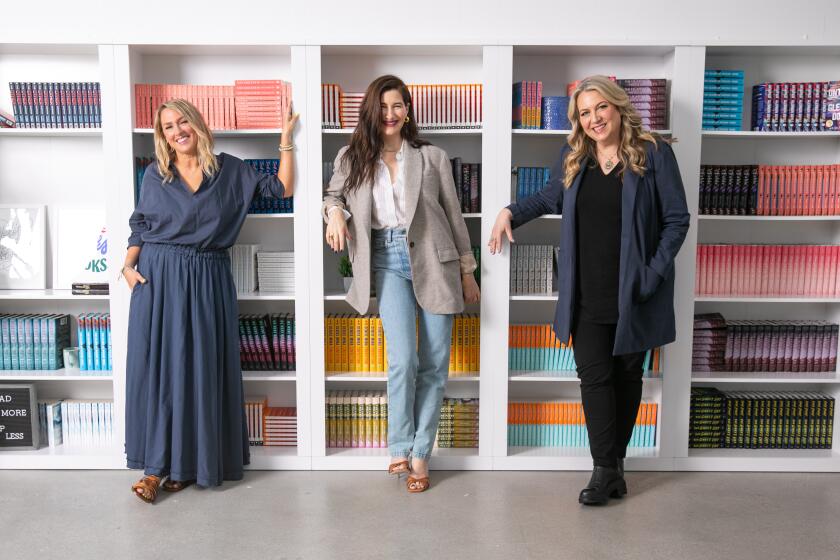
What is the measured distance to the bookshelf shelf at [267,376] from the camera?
350cm

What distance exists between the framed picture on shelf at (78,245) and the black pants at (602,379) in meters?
2.49

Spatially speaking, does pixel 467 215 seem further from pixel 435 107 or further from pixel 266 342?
pixel 266 342

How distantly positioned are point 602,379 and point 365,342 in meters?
1.18

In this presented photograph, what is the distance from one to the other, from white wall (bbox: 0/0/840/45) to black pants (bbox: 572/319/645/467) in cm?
161

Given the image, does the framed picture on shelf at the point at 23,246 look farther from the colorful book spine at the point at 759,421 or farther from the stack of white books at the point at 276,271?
the colorful book spine at the point at 759,421

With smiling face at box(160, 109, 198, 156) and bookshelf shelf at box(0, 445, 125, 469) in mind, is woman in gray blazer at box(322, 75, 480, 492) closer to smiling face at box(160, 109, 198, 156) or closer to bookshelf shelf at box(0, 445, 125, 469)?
smiling face at box(160, 109, 198, 156)

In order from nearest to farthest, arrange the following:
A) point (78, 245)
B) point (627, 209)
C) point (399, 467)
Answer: point (627, 209), point (399, 467), point (78, 245)

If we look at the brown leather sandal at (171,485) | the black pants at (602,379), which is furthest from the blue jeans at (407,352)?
the brown leather sandal at (171,485)

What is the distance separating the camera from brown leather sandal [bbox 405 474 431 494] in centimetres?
326

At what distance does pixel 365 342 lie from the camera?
3590 millimetres

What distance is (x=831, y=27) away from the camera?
3754 mm

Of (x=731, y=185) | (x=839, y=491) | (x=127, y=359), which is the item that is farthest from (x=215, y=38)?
(x=839, y=491)

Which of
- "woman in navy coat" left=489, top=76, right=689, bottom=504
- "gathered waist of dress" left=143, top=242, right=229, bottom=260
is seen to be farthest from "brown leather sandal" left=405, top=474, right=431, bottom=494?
"gathered waist of dress" left=143, top=242, right=229, bottom=260

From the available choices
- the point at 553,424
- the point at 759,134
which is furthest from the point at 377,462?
the point at 759,134
